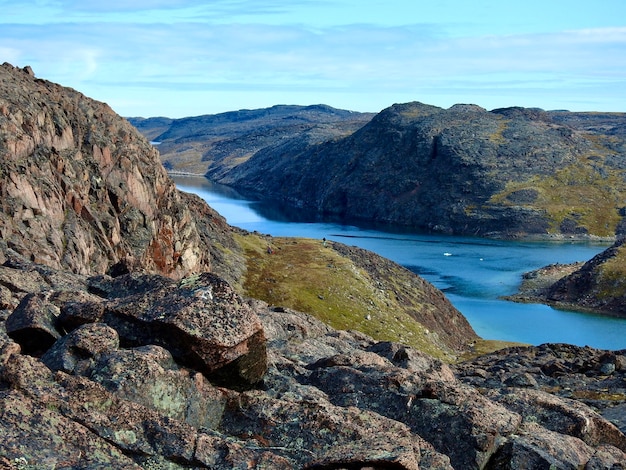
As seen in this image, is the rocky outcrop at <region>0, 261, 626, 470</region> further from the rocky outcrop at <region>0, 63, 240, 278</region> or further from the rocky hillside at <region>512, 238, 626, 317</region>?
the rocky hillside at <region>512, 238, 626, 317</region>

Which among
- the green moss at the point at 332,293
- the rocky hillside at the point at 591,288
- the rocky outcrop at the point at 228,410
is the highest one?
the rocky outcrop at the point at 228,410

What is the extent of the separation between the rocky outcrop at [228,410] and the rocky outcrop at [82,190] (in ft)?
83.7

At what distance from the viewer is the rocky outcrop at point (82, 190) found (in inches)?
A: 2404

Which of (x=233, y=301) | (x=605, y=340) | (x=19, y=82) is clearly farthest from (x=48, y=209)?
(x=605, y=340)

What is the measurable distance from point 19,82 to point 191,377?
77.8 m

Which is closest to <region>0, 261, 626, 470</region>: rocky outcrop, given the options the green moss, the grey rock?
the grey rock

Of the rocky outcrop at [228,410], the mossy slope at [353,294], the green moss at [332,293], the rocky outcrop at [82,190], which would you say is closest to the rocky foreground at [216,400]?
the rocky outcrop at [228,410]

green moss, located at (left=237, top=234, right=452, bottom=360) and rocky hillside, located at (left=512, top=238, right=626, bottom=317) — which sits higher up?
green moss, located at (left=237, top=234, right=452, bottom=360)

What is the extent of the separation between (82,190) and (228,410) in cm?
6043

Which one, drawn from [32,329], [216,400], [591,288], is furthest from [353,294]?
[216,400]

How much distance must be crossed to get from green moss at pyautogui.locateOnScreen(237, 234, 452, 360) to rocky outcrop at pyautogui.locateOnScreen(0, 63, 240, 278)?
56.0 feet

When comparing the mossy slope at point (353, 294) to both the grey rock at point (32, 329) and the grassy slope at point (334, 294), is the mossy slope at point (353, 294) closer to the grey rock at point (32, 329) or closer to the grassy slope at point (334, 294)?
the grassy slope at point (334, 294)

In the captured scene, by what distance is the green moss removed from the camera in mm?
101562

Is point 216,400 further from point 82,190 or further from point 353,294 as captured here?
point 353,294
